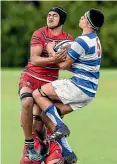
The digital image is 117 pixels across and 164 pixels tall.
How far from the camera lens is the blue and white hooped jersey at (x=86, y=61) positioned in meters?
7.96

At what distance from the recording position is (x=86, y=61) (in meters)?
8.04

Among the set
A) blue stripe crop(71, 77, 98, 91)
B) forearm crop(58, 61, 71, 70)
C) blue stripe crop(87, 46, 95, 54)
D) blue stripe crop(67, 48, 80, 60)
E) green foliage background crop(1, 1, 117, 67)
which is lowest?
green foliage background crop(1, 1, 117, 67)

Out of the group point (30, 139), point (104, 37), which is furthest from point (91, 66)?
point (104, 37)

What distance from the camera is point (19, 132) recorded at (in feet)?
44.9

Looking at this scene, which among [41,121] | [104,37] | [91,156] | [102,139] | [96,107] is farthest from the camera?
[104,37]

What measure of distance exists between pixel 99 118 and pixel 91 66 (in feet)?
26.0

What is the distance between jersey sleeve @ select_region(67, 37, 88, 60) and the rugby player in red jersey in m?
0.13

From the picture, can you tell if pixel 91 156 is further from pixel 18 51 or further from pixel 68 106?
pixel 18 51

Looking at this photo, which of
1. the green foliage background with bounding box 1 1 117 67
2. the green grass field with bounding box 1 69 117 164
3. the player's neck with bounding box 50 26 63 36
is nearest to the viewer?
the player's neck with bounding box 50 26 63 36

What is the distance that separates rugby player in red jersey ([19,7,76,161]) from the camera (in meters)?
8.26

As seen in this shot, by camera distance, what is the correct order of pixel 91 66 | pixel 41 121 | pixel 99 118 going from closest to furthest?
pixel 91 66 < pixel 41 121 < pixel 99 118

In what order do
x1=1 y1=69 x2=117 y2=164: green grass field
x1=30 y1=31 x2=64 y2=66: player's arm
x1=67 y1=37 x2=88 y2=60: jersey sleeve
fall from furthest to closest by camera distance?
x1=1 y1=69 x2=117 y2=164: green grass field < x1=30 y1=31 x2=64 y2=66: player's arm < x1=67 y1=37 x2=88 y2=60: jersey sleeve

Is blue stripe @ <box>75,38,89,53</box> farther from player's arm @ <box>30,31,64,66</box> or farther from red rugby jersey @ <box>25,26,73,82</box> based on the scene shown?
red rugby jersey @ <box>25,26,73,82</box>

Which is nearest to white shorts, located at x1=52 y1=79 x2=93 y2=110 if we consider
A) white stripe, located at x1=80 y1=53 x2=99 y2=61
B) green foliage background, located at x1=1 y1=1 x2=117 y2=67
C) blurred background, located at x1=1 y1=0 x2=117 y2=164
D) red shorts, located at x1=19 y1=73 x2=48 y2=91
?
white stripe, located at x1=80 y1=53 x2=99 y2=61
